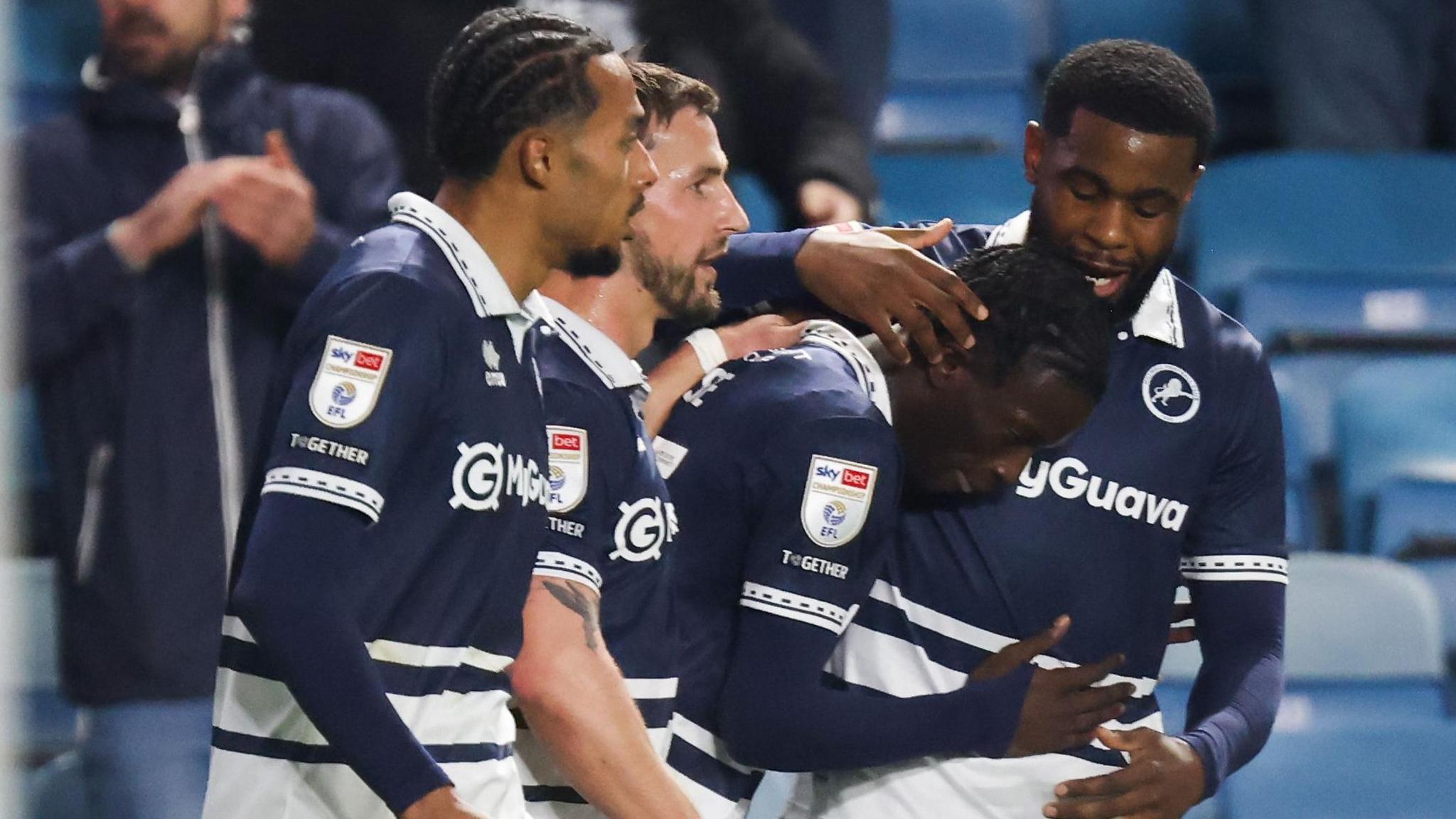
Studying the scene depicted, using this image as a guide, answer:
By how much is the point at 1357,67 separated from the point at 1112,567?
3858 mm

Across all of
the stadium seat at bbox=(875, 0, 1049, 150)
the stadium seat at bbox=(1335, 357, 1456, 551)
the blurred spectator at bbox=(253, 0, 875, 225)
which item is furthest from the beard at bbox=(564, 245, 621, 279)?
the stadium seat at bbox=(875, 0, 1049, 150)

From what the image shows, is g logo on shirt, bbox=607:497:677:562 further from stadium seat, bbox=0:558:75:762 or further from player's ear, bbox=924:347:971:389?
stadium seat, bbox=0:558:75:762

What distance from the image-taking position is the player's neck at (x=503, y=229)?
240 centimetres

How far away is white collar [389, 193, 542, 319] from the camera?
2348mm

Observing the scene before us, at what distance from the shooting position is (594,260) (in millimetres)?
2459

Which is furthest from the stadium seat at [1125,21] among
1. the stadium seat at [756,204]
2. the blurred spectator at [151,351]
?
the blurred spectator at [151,351]

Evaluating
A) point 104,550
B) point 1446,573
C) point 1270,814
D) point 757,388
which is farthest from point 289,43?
point 1446,573

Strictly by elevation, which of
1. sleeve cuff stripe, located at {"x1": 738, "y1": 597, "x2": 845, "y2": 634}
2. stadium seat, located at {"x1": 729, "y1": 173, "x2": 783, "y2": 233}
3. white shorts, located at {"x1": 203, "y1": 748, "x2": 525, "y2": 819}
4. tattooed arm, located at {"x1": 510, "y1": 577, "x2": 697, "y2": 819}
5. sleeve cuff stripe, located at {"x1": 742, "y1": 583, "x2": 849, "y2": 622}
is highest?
stadium seat, located at {"x1": 729, "y1": 173, "x2": 783, "y2": 233}

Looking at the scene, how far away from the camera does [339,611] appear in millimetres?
2092

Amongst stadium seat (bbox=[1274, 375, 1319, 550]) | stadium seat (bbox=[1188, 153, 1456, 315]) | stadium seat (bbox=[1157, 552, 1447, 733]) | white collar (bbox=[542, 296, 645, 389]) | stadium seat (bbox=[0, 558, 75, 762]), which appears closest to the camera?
white collar (bbox=[542, 296, 645, 389])

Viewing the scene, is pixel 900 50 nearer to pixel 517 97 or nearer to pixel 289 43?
pixel 289 43

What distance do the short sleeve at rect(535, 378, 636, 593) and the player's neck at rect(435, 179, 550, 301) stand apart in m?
→ 0.22

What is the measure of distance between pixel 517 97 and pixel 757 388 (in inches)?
23.1

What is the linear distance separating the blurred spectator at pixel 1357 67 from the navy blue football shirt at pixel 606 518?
409 centimetres
